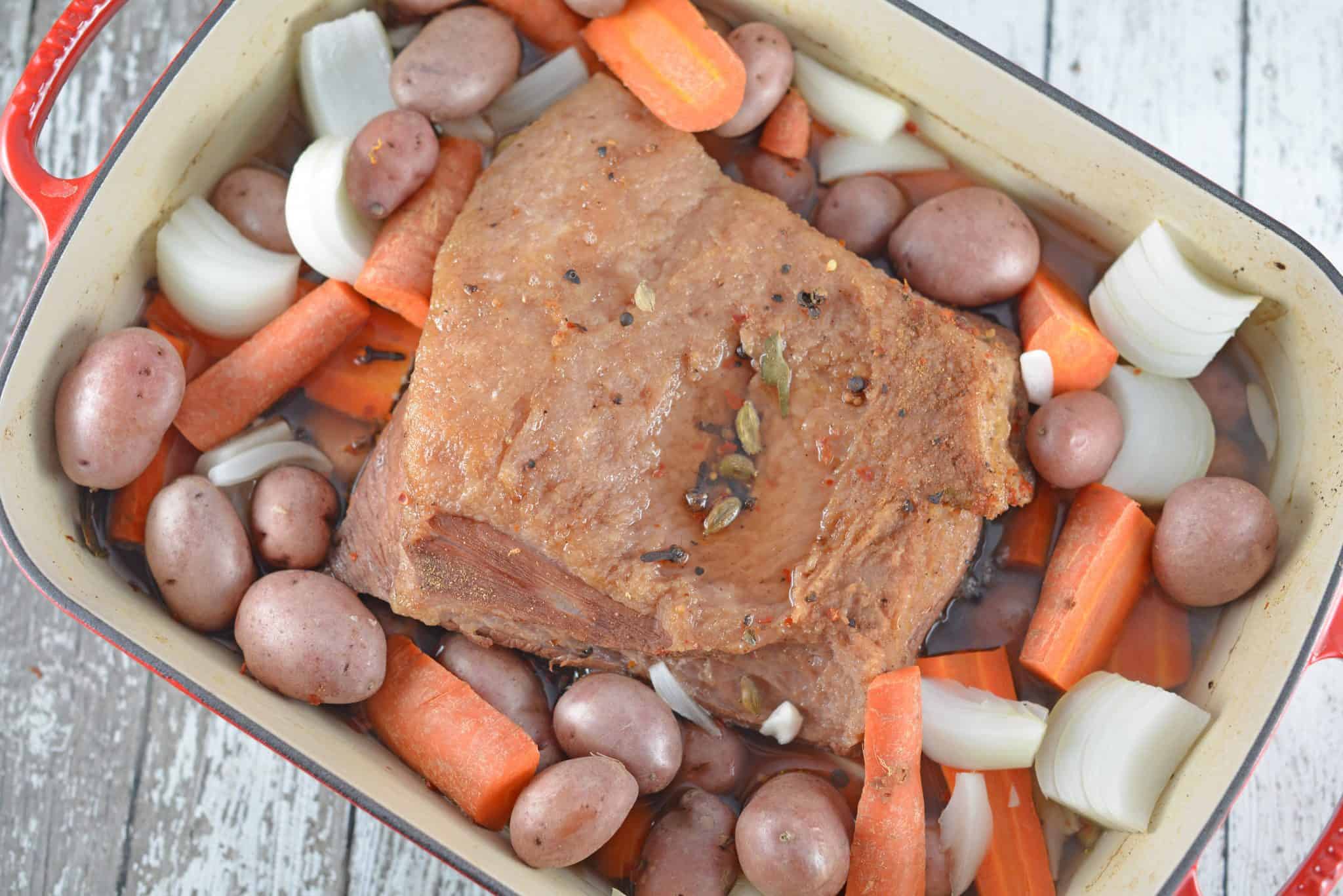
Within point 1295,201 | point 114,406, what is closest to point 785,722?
point 114,406

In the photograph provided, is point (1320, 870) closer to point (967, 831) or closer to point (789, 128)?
point (967, 831)

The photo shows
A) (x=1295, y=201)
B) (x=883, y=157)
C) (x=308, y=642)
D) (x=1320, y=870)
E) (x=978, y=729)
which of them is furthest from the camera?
(x=1295, y=201)

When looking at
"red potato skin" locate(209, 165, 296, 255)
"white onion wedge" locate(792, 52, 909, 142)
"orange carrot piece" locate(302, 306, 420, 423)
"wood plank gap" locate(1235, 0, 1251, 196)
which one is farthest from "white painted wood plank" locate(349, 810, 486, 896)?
"wood plank gap" locate(1235, 0, 1251, 196)

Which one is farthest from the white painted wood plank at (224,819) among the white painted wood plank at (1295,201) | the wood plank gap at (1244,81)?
the wood plank gap at (1244,81)

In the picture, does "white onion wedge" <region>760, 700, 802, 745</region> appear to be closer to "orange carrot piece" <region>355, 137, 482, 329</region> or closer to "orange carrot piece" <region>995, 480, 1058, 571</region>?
"orange carrot piece" <region>995, 480, 1058, 571</region>

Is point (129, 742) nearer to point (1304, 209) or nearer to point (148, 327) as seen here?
point (148, 327)
